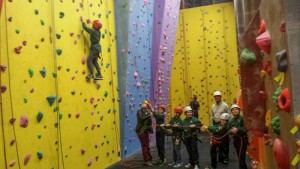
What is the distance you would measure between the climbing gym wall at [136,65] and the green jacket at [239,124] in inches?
91.6

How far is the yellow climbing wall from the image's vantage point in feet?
32.8

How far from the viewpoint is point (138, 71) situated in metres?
6.57

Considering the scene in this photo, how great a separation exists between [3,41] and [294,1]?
2.71 m

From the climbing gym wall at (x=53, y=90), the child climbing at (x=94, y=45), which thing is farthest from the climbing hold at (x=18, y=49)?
the child climbing at (x=94, y=45)

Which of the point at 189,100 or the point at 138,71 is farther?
the point at 189,100

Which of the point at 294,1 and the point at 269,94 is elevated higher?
the point at 294,1

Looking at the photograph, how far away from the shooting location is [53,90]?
13.0 ft

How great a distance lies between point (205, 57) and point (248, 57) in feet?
25.2

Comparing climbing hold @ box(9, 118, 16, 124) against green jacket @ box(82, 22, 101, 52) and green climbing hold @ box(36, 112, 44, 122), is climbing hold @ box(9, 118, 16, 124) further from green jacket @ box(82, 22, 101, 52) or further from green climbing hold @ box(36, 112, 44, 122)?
green jacket @ box(82, 22, 101, 52)

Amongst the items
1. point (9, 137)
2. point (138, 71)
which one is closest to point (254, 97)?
point (9, 137)

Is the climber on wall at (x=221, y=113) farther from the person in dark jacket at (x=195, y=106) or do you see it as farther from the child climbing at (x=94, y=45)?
the person in dark jacket at (x=195, y=106)

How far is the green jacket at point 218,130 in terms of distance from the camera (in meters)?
4.50

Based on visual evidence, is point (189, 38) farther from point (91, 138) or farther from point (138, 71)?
point (91, 138)

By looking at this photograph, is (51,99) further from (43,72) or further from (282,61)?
(282,61)
